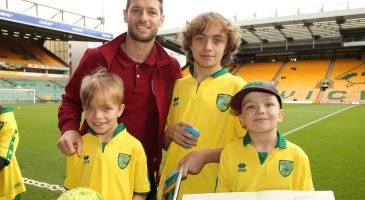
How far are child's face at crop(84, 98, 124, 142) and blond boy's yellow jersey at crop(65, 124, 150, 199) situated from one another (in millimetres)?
55

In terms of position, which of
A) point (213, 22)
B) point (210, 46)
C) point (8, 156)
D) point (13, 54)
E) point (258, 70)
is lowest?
point (8, 156)

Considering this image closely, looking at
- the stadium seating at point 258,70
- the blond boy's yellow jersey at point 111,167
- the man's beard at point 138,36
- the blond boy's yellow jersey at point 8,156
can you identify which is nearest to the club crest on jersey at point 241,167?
the blond boy's yellow jersey at point 111,167

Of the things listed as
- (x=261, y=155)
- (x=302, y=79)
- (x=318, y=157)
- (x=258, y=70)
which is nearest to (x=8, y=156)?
(x=261, y=155)

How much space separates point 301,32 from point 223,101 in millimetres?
32520

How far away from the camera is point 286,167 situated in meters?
1.87

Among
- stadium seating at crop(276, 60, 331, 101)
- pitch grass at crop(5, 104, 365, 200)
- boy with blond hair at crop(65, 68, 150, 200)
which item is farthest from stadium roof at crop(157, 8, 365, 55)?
boy with blond hair at crop(65, 68, 150, 200)

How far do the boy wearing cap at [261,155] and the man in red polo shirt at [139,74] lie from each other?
0.65 metres

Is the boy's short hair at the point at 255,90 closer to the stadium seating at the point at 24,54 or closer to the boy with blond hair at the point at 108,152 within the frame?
the boy with blond hair at the point at 108,152

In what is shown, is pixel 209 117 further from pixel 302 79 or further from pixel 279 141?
pixel 302 79

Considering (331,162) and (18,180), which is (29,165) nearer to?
(18,180)

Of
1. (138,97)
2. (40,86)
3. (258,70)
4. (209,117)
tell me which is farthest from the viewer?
(258,70)

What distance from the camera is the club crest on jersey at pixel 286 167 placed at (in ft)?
6.12

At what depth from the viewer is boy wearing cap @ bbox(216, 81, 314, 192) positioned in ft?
6.11

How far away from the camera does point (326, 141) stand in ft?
28.1
